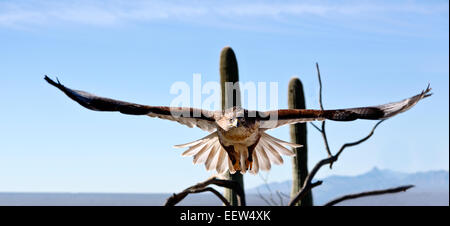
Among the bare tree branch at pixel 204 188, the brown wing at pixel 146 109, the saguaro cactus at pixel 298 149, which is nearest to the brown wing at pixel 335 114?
the brown wing at pixel 146 109

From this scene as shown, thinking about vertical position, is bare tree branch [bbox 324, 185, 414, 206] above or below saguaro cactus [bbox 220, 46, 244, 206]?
below

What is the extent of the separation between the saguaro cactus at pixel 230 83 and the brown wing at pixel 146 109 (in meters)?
3.53

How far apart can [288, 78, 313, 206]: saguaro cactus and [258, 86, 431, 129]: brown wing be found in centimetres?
479

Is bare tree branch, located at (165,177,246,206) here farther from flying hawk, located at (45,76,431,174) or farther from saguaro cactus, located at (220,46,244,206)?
saguaro cactus, located at (220,46,244,206)

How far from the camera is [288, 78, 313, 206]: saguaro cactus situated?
13844mm

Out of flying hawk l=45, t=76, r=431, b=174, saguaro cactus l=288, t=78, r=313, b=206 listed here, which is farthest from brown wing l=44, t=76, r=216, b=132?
saguaro cactus l=288, t=78, r=313, b=206

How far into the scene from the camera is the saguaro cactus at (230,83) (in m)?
12.6

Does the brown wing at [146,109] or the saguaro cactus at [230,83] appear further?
the saguaro cactus at [230,83]

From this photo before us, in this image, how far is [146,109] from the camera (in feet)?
27.6

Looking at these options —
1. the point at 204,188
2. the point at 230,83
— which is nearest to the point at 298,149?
the point at 230,83

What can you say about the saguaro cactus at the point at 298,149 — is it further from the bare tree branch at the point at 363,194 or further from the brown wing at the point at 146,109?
the brown wing at the point at 146,109
